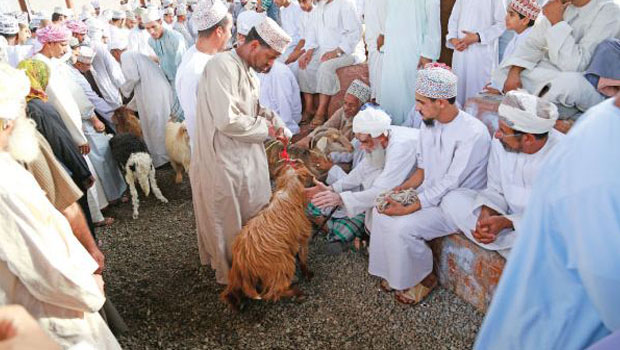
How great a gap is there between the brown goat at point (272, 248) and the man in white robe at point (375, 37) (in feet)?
9.40

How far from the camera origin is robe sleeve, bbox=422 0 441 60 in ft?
17.6

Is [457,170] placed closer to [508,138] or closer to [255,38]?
[508,138]

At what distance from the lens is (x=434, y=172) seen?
3.69m

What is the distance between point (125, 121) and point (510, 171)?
589cm

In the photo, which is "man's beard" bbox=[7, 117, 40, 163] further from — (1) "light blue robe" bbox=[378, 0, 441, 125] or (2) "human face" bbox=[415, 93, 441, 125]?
(1) "light blue robe" bbox=[378, 0, 441, 125]

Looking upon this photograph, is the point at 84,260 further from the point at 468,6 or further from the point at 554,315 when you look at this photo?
the point at 468,6

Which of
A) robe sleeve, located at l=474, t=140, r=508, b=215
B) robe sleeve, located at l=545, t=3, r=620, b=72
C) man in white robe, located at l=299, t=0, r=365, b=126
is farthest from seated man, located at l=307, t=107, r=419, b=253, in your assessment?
man in white robe, located at l=299, t=0, r=365, b=126

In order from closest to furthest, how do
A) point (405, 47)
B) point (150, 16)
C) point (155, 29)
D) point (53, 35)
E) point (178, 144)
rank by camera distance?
point (53, 35), point (405, 47), point (178, 144), point (155, 29), point (150, 16)

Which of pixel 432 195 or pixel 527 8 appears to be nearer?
pixel 432 195

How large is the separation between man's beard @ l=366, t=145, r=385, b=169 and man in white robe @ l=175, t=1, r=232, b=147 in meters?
1.71

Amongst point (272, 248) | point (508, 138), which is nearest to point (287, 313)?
point (272, 248)

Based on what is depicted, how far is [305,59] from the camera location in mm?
7168

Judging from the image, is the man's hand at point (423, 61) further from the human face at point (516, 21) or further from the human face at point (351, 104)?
the human face at point (516, 21)

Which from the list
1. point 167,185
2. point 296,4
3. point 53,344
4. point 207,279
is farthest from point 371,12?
point 53,344
